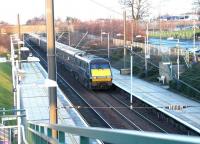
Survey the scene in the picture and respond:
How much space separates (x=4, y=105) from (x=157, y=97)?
981 centimetres

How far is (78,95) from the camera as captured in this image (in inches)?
1268

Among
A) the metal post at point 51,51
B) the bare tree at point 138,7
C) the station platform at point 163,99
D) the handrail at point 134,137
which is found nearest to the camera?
the handrail at point 134,137

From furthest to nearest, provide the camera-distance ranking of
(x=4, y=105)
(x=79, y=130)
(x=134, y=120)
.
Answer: (x=4, y=105) < (x=134, y=120) < (x=79, y=130)

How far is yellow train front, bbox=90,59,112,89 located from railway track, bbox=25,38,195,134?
0.75 metres

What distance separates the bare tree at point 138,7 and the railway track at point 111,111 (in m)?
24.7

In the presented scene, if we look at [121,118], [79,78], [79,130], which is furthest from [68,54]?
[79,130]

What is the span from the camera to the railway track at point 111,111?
22.1 metres

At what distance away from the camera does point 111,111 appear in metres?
26.6

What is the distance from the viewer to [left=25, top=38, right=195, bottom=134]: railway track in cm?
2213

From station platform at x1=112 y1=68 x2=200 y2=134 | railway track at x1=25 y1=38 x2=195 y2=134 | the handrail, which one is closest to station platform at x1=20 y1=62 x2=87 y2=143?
railway track at x1=25 y1=38 x2=195 y2=134

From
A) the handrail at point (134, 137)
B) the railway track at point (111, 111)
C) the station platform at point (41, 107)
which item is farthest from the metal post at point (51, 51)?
the railway track at point (111, 111)

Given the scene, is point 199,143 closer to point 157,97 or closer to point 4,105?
point 4,105

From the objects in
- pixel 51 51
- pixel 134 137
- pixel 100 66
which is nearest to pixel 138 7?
pixel 100 66

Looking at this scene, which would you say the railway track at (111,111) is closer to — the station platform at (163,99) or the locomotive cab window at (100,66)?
the station platform at (163,99)
